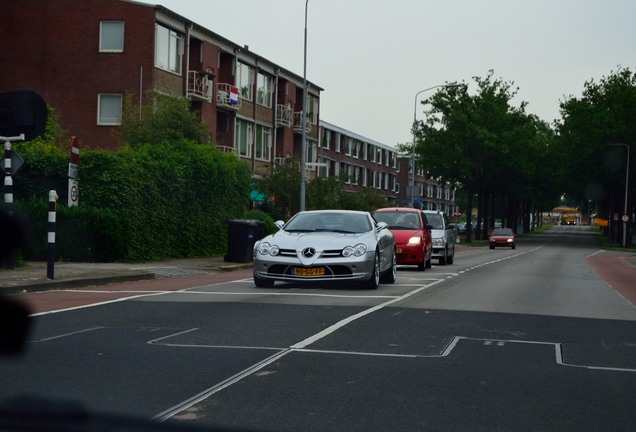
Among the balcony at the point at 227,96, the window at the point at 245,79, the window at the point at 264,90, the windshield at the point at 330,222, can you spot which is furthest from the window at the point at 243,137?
the windshield at the point at 330,222

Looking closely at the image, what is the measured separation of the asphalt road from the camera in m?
5.61

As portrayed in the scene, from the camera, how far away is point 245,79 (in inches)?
2235

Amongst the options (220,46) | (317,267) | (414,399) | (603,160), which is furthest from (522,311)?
(603,160)

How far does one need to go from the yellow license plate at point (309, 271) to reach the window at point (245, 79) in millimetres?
40586

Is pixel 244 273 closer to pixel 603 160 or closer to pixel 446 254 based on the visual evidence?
pixel 446 254

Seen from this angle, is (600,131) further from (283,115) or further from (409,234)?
(409,234)

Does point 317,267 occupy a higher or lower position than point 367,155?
lower

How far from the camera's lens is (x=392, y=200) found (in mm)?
124188

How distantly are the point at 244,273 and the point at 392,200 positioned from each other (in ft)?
335

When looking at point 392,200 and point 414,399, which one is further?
point 392,200

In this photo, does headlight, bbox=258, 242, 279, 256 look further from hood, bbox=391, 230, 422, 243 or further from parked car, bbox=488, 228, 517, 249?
parked car, bbox=488, 228, 517, 249

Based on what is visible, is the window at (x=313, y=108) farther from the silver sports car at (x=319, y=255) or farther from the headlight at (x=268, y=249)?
the headlight at (x=268, y=249)

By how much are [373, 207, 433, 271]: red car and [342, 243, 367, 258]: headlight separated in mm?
8027

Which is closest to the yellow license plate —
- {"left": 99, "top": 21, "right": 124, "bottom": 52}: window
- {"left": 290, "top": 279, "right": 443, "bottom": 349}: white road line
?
{"left": 290, "top": 279, "right": 443, "bottom": 349}: white road line
